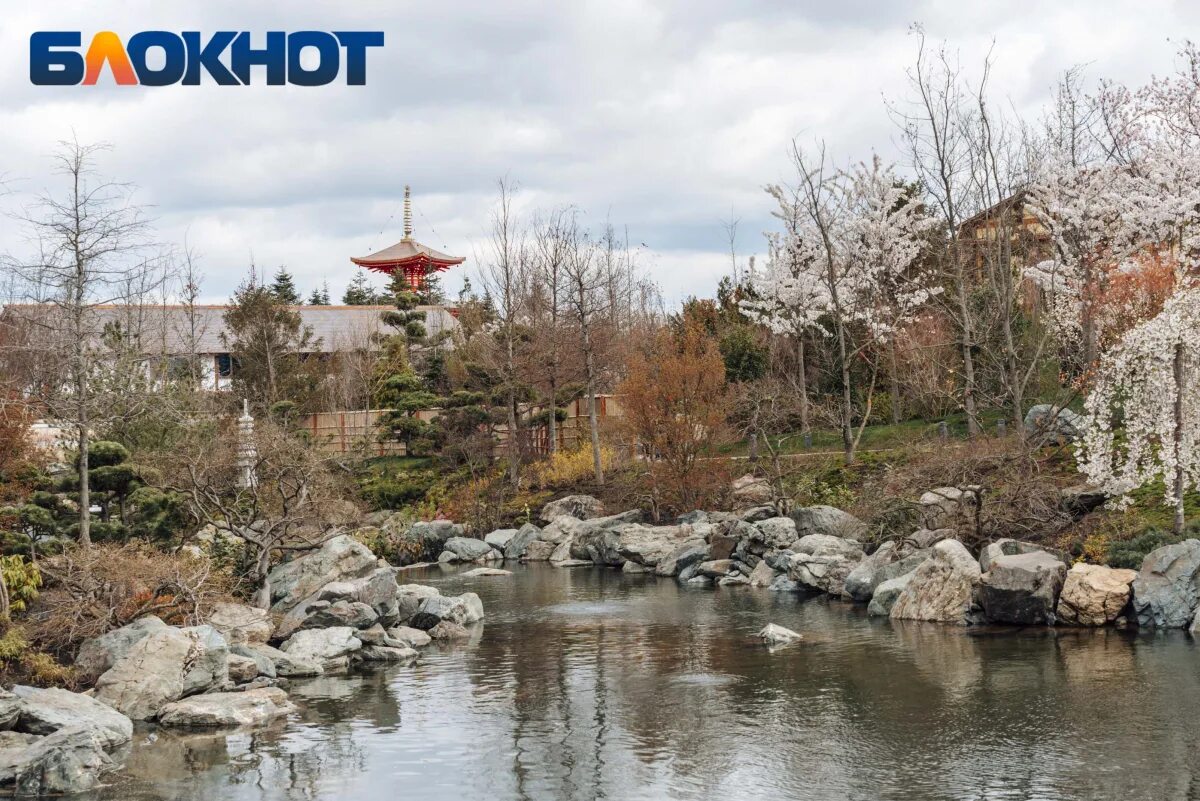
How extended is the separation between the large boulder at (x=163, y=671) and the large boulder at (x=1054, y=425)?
16.1m

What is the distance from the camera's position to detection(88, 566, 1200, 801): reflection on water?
36.3 feet

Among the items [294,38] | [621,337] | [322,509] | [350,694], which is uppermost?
[294,38]

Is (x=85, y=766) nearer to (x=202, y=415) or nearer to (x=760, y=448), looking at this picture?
(x=202, y=415)

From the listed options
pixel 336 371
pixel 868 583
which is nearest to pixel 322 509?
pixel 868 583

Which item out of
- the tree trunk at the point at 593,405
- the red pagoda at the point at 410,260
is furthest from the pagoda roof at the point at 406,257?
the tree trunk at the point at 593,405

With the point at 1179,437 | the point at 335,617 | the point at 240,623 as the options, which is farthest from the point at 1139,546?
the point at 240,623

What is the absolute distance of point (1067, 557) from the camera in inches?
774

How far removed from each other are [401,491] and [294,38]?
19.7 meters

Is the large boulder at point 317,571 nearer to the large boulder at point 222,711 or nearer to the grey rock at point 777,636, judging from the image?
the large boulder at point 222,711

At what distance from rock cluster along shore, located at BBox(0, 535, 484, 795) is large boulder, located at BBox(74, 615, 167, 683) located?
14 mm

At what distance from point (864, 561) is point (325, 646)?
33.8 feet

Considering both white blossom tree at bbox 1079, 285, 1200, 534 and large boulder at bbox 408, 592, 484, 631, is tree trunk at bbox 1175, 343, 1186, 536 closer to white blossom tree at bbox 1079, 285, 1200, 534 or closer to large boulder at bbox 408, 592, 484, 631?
white blossom tree at bbox 1079, 285, 1200, 534

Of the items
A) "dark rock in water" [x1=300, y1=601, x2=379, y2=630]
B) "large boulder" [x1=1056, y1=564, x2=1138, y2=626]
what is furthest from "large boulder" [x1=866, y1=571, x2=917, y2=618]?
"dark rock in water" [x1=300, y1=601, x2=379, y2=630]

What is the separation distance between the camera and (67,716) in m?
12.8
